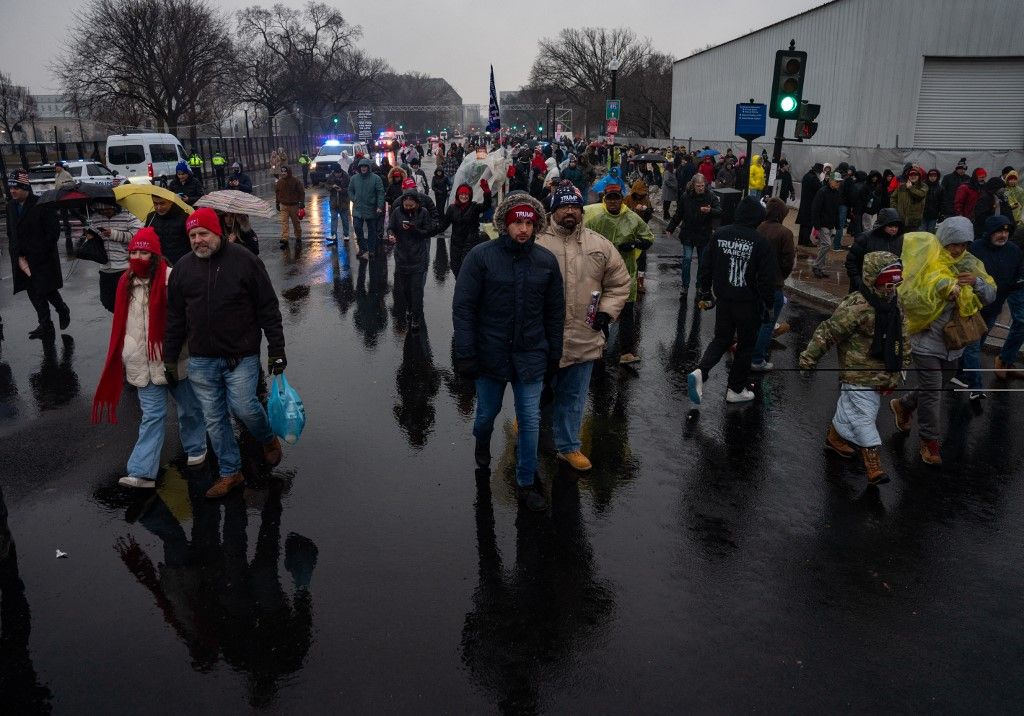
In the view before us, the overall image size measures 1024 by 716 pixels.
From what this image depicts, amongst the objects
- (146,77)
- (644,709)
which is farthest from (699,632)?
(146,77)

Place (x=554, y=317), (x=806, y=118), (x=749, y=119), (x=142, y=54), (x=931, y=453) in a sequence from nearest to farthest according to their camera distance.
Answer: (x=554, y=317) < (x=931, y=453) < (x=806, y=118) < (x=749, y=119) < (x=142, y=54)

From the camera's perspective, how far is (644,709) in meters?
3.22

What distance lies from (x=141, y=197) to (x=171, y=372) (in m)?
2.99

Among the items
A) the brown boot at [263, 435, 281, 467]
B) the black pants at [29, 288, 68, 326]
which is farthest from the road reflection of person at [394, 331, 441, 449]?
the black pants at [29, 288, 68, 326]

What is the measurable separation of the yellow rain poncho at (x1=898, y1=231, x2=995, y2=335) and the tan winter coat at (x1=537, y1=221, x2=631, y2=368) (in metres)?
2.25

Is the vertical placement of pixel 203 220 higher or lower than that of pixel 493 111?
lower

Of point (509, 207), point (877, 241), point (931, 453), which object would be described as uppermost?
point (509, 207)

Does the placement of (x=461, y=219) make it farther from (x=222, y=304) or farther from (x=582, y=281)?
(x=222, y=304)

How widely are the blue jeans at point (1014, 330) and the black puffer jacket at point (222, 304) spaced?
6.41 meters

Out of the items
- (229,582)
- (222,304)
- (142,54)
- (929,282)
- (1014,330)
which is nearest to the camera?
(229,582)

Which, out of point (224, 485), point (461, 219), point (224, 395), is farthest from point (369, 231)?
point (224, 485)

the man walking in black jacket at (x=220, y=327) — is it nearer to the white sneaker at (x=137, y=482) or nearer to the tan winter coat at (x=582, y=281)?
the white sneaker at (x=137, y=482)

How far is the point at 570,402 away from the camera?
18.1ft

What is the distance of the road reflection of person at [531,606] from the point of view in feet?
11.3
